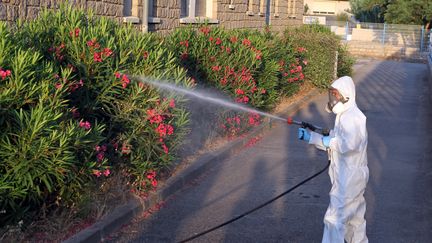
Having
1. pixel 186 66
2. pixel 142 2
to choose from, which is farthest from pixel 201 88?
pixel 142 2

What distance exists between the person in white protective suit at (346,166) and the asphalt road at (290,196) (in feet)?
2.91

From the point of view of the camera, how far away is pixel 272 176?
31.2ft

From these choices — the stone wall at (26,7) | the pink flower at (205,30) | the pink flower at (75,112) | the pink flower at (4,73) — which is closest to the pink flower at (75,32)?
the pink flower at (75,112)

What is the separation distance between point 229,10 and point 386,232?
11752mm

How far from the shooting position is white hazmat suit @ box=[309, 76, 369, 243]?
5824mm

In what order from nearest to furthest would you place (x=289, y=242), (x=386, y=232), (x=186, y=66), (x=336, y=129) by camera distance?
(x=336, y=129)
(x=289, y=242)
(x=386, y=232)
(x=186, y=66)

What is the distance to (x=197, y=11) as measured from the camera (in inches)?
648

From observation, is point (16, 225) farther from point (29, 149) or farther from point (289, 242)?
point (289, 242)

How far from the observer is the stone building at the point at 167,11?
30.7 ft

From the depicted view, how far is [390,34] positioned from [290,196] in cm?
4132

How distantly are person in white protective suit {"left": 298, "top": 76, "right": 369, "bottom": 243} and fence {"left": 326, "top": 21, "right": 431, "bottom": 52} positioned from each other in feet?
132

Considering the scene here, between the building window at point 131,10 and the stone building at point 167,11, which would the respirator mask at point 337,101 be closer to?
the stone building at point 167,11

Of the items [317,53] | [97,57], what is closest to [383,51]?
[317,53]

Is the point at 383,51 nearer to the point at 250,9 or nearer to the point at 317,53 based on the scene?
the point at 250,9
